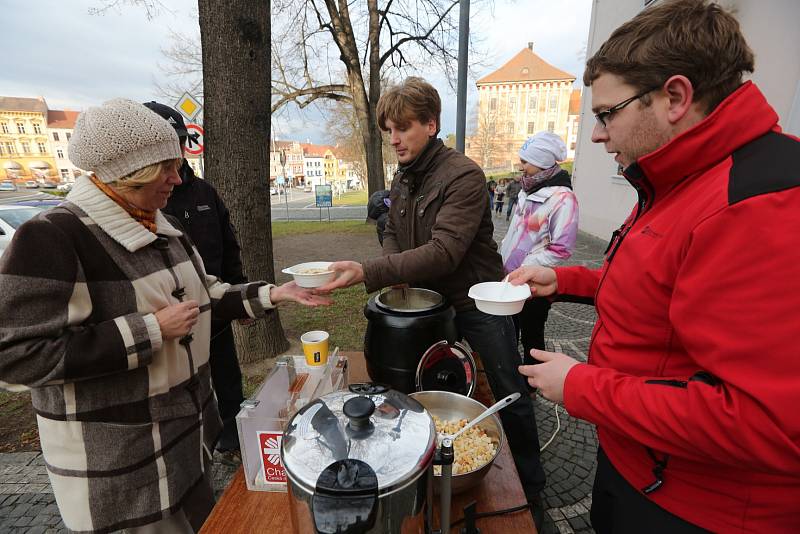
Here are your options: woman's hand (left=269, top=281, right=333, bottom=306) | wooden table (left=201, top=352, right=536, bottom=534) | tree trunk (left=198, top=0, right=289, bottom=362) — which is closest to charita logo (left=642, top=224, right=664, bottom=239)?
wooden table (left=201, top=352, right=536, bottom=534)

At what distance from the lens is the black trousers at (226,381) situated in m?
2.58

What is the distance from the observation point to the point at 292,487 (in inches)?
30.5

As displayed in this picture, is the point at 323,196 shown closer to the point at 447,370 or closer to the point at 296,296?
the point at 296,296

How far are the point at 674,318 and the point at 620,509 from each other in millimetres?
670

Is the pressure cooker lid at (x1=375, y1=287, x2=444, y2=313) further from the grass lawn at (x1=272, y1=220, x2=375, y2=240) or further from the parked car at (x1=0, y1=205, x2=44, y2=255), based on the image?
the grass lawn at (x1=272, y1=220, x2=375, y2=240)

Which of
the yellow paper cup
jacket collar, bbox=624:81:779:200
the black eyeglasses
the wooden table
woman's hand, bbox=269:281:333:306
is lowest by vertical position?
the wooden table

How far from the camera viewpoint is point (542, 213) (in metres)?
2.89

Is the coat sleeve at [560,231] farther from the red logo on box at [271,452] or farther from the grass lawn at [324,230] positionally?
the grass lawn at [324,230]

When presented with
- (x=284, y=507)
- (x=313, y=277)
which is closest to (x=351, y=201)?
(x=313, y=277)

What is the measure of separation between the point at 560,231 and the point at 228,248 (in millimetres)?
2450

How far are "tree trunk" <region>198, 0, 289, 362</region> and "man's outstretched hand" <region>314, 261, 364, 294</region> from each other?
2.29m

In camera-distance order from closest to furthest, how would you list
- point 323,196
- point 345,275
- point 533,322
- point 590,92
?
point 345,275, point 590,92, point 533,322, point 323,196

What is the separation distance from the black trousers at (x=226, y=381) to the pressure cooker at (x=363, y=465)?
6.53 ft

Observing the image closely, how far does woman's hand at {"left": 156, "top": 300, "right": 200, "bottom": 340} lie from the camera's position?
1194mm
